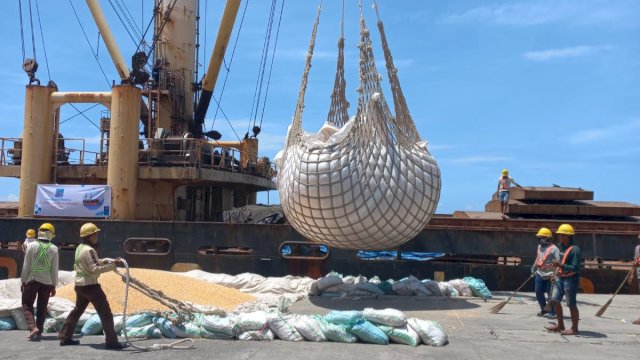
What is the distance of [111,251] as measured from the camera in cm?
1320

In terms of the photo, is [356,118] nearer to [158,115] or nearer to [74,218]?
[74,218]

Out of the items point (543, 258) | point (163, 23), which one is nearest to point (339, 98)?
point (543, 258)

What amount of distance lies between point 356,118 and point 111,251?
682 cm

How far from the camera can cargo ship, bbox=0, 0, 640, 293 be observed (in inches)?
469

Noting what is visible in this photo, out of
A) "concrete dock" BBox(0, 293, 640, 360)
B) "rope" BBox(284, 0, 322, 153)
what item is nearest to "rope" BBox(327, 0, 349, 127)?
"rope" BBox(284, 0, 322, 153)

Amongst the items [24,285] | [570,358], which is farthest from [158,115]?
[570,358]

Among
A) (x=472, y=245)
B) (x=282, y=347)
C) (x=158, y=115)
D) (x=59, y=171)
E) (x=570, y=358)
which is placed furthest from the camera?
(x=158, y=115)

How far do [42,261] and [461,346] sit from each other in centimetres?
492

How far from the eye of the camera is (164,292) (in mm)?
9062

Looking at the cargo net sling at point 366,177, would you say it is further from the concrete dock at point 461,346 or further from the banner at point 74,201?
the banner at point 74,201

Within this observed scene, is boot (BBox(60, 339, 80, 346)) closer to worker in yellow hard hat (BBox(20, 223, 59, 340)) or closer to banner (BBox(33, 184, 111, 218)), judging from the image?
worker in yellow hard hat (BBox(20, 223, 59, 340))

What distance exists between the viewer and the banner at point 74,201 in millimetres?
14000

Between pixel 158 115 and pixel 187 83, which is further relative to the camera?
pixel 187 83

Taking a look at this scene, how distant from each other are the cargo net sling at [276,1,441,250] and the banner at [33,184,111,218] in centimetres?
590
